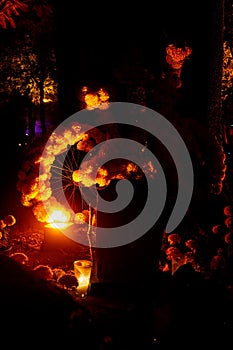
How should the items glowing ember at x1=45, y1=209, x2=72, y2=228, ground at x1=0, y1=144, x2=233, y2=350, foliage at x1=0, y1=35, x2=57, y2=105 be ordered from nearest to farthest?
1. ground at x1=0, y1=144, x2=233, y2=350
2. glowing ember at x1=45, y1=209, x2=72, y2=228
3. foliage at x1=0, y1=35, x2=57, y2=105

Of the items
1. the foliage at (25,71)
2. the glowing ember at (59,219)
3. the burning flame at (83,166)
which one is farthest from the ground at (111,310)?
the foliage at (25,71)

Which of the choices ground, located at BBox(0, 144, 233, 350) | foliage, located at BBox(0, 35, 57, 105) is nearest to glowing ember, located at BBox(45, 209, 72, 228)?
ground, located at BBox(0, 144, 233, 350)

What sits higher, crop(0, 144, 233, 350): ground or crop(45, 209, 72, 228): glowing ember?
crop(45, 209, 72, 228): glowing ember

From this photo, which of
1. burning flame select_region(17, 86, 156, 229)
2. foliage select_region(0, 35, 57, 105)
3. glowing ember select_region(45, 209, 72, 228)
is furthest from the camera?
foliage select_region(0, 35, 57, 105)

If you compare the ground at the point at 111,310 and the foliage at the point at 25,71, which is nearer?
the ground at the point at 111,310

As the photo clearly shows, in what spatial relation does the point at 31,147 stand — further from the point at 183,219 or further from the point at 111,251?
the point at 183,219

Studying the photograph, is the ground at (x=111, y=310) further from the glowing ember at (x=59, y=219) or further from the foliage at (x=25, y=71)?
the foliage at (x=25, y=71)

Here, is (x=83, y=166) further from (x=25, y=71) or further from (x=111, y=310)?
(x=25, y=71)

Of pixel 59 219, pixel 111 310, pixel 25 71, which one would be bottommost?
pixel 111 310

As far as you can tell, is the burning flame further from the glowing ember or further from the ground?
the ground

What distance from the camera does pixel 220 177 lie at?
6348 millimetres

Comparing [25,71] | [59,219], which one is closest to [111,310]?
[59,219]

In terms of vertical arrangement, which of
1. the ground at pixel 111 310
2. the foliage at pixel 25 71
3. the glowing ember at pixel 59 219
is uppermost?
the foliage at pixel 25 71

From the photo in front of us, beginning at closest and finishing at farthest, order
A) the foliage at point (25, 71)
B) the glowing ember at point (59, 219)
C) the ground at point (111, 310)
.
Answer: the ground at point (111, 310)
the glowing ember at point (59, 219)
the foliage at point (25, 71)
